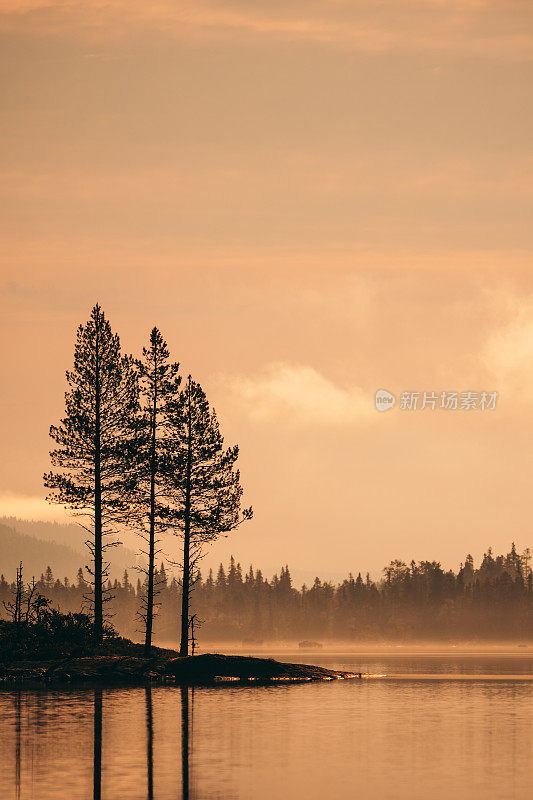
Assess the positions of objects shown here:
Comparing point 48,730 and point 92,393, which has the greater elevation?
point 92,393

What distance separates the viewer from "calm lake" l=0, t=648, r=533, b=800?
26453 millimetres

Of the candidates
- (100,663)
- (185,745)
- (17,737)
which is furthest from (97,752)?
(100,663)

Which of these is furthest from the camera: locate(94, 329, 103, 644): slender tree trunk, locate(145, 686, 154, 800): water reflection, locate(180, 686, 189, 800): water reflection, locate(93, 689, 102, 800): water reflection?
locate(94, 329, 103, 644): slender tree trunk

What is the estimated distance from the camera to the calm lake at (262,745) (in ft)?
86.8

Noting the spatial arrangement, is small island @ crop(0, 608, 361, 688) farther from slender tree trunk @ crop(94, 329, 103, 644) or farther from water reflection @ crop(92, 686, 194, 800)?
water reflection @ crop(92, 686, 194, 800)

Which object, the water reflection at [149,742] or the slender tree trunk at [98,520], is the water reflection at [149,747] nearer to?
the water reflection at [149,742]

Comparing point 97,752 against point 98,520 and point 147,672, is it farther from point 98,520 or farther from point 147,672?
point 98,520

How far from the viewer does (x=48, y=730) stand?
122 ft

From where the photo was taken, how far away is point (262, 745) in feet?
111

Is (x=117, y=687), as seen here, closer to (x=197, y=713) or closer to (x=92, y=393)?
(x=197, y=713)

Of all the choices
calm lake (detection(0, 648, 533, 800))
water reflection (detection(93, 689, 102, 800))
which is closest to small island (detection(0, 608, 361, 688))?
calm lake (detection(0, 648, 533, 800))

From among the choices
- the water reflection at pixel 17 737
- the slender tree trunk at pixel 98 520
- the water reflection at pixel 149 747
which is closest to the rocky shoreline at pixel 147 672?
the slender tree trunk at pixel 98 520

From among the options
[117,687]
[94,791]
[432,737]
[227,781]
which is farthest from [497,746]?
[117,687]

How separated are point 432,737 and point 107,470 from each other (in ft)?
124
